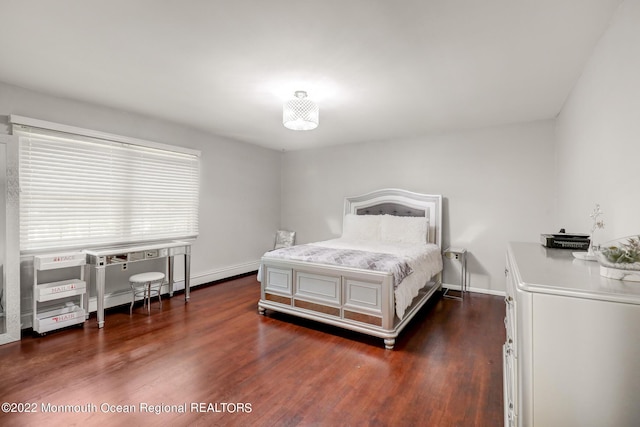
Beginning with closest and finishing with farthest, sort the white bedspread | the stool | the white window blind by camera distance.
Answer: the white bedspread → the white window blind → the stool

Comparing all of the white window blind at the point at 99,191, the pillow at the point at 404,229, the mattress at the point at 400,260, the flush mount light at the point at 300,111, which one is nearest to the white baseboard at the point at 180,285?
the white window blind at the point at 99,191

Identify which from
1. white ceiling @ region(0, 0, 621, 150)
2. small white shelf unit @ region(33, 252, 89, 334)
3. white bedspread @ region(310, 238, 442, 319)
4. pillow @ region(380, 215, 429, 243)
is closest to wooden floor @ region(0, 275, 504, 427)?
small white shelf unit @ region(33, 252, 89, 334)

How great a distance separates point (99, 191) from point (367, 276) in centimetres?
334

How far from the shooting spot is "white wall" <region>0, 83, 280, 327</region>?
312 centimetres

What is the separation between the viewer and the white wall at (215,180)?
10.2ft

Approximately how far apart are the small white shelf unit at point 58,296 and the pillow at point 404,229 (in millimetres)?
3857

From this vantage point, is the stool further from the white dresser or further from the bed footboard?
the white dresser

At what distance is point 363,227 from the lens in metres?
4.75

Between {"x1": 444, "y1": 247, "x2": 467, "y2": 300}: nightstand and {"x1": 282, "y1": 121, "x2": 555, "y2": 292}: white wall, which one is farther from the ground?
{"x1": 282, "y1": 121, "x2": 555, "y2": 292}: white wall

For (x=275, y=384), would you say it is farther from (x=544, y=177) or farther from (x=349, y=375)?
(x=544, y=177)

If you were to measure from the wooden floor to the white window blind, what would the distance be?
3.48 feet

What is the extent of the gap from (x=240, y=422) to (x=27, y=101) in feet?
12.2

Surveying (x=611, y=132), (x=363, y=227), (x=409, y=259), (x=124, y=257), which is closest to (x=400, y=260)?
(x=409, y=259)

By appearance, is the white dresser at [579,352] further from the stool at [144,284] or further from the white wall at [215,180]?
the white wall at [215,180]
